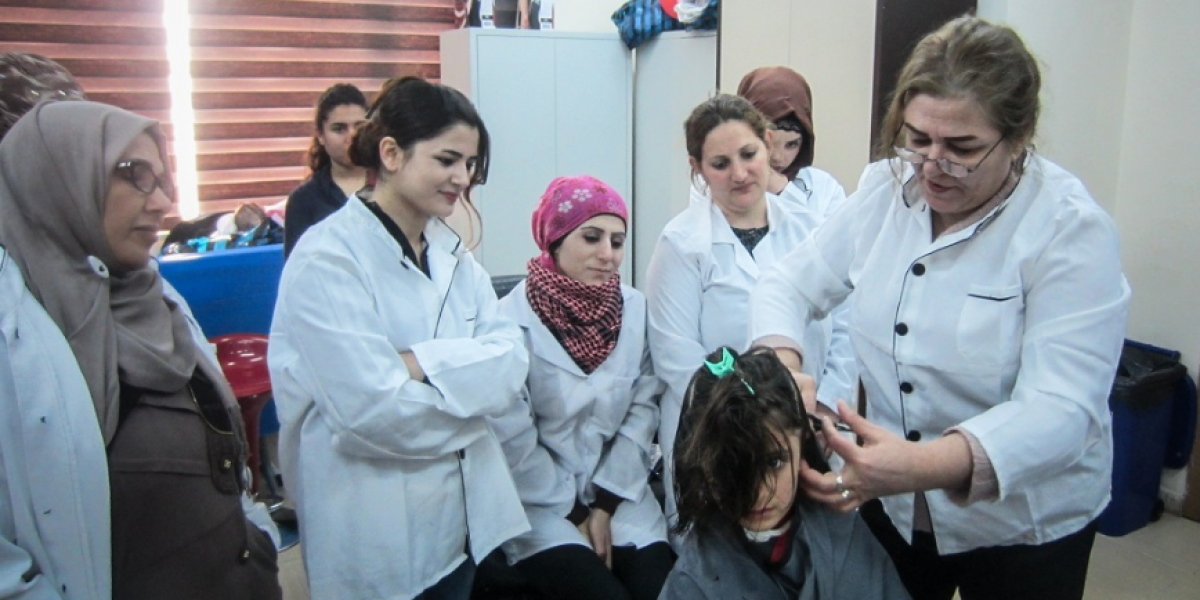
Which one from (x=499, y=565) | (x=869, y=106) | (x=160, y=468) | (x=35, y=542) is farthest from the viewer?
(x=869, y=106)

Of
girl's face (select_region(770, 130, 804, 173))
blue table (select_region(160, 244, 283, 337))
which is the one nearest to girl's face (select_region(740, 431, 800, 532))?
girl's face (select_region(770, 130, 804, 173))

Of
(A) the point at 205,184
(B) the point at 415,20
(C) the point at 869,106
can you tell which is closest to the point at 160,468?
(C) the point at 869,106

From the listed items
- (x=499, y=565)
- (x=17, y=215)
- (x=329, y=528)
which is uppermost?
(x=17, y=215)

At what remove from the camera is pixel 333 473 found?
1.57 metres

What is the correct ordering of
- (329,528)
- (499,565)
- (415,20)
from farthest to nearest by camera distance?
(415,20) < (499,565) < (329,528)

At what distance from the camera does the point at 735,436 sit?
4.15 feet

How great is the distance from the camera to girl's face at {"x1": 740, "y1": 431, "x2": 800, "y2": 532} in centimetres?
129

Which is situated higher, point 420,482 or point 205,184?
point 205,184

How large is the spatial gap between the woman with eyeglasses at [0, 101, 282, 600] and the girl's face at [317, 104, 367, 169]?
186cm

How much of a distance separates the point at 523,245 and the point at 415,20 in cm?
153

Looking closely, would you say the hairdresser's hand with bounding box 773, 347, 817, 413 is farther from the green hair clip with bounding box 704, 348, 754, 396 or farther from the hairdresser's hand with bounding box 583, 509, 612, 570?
the hairdresser's hand with bounding box 583, 509, 612, 570

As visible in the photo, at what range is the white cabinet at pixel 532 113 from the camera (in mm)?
4266

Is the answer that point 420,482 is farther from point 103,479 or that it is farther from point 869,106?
point 869,106

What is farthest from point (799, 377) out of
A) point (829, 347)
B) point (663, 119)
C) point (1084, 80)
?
point (663, 119)
